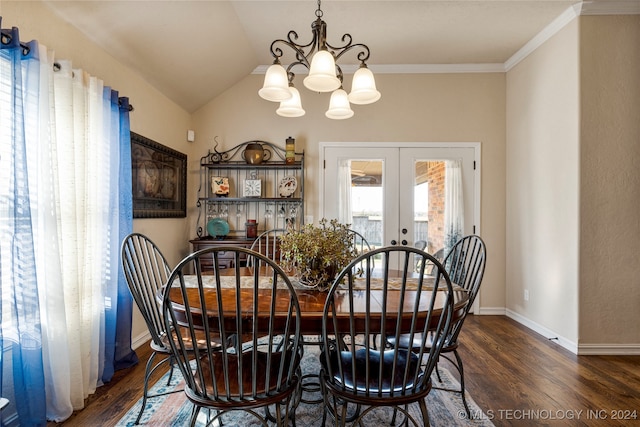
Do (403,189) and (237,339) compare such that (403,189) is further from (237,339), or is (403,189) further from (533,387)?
(237,339)

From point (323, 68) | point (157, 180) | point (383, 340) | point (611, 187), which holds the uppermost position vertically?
point (323, 68)

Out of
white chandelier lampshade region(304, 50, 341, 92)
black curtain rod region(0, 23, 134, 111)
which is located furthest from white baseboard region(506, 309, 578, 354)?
black curtain rod region(0, 23, 134, 111)

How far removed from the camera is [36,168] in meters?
1.81

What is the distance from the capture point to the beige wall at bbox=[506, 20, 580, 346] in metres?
2.93

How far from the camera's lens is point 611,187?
2836 mm

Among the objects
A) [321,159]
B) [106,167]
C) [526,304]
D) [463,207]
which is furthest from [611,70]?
[106,167]

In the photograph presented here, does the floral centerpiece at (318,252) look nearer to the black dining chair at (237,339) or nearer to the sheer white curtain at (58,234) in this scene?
the black dining chair at (237,339)

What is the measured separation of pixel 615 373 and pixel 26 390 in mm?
3714

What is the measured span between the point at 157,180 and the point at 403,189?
8.55ft

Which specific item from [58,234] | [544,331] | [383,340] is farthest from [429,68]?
[58,234]

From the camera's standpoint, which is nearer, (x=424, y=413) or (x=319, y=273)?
(x=424, y=413)

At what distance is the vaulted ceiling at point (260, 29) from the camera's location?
2467 millimetres

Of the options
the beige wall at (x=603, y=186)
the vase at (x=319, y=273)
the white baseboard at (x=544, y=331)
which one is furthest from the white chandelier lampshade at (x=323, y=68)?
the white baseboard at (x=544, y=331)

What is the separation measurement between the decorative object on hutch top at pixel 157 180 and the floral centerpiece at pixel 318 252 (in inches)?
69.0
